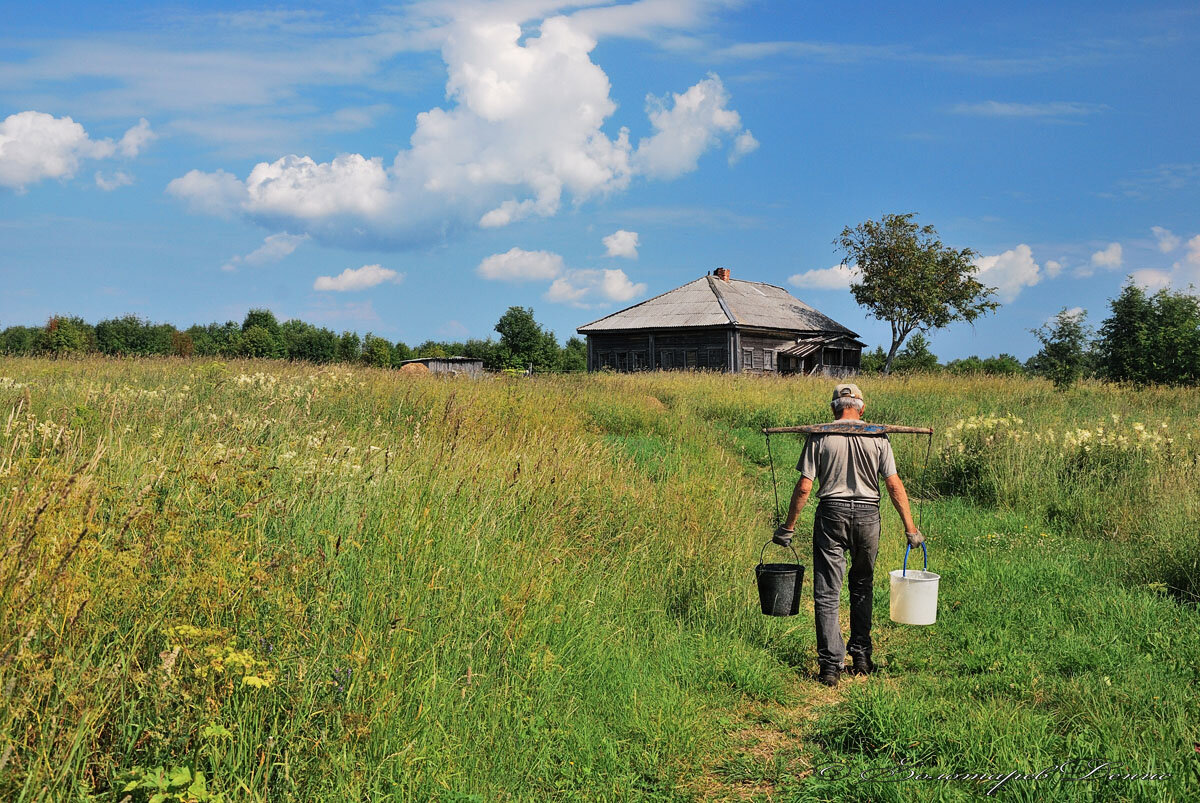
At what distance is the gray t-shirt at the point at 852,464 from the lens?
586cm

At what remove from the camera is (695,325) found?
128 feet

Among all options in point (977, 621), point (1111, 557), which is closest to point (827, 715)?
point (977, 621)

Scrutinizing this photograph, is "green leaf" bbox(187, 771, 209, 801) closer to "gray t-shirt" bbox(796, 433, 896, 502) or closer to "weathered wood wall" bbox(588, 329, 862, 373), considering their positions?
"gray t-shirt" bbox(796, 433, 896, 502)

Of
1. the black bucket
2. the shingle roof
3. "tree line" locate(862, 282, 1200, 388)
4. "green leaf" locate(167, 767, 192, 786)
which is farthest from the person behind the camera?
the shingle roof

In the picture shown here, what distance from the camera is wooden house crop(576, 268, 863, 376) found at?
128 ft

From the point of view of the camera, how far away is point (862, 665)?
596cm

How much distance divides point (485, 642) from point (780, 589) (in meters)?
2.53

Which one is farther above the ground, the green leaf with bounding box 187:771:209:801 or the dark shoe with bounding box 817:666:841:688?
the green leaf with bounding box 187:771:209:801

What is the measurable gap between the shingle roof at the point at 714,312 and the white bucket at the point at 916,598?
32.3 meters

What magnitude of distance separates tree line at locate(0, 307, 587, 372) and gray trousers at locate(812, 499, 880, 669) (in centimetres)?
4737

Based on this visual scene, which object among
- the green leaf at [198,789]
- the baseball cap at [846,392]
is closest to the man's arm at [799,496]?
the baseball cap at [846,392]

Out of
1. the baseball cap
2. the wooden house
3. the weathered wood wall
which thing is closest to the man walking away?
the baseball cap

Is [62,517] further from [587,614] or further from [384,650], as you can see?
[587,614]

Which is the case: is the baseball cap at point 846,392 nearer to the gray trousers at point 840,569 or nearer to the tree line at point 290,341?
the gray trousers at point 840,569
